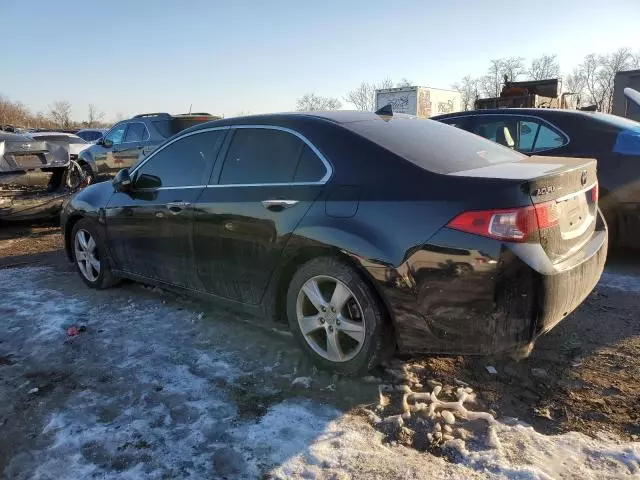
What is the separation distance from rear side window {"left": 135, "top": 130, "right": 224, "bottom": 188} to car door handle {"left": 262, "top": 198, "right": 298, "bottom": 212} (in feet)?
2.61

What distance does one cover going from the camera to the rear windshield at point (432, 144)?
10.00 feet

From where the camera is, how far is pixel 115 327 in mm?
4215

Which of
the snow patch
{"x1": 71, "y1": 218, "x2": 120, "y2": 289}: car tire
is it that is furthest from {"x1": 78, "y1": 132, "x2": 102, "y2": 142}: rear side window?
the snow patch

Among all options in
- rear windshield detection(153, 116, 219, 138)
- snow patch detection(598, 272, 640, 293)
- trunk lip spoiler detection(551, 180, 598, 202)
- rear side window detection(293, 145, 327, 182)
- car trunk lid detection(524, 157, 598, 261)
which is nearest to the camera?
car trunk lid detection(524, 157, 598, 261)

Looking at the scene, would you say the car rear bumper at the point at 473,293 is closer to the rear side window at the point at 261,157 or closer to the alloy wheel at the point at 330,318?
the alloy wheel at the point at 330,318

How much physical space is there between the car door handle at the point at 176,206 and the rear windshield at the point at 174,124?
6.58 meters

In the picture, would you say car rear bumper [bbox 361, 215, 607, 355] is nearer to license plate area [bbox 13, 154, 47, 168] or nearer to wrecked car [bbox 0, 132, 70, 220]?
wrecked car [bbox 0, 132, 70, 220]

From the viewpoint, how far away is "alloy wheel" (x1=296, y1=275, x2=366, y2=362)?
122 inches

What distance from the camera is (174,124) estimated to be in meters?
10.4

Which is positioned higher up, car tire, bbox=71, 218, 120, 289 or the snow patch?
car tire, bbox=71, 218, 120, 289

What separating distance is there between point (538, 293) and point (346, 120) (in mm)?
1673

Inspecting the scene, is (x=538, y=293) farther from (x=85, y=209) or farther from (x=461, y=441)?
(x=85, y=209)

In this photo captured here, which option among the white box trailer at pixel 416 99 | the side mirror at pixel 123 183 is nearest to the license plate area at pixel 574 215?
the side mirror at pixel 123 183

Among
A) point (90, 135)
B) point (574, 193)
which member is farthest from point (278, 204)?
point (90, 135)
